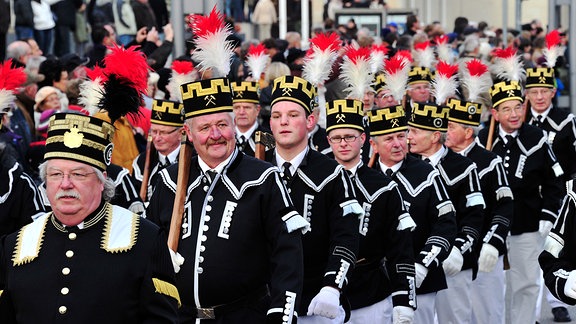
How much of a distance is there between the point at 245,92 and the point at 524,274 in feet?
10.6

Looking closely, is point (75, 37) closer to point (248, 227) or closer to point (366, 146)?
point (366, 146)

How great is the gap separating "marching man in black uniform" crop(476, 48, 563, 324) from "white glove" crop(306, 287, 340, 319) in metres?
5.14

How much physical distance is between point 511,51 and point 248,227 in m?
7.83

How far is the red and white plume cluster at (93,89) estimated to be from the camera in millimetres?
6441

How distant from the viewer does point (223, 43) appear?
25.0 feet

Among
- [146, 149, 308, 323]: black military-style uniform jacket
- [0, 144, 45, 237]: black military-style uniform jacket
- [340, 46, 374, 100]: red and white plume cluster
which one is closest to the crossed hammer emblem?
[146, 149, 308, 323]: black military-style uniform jacket

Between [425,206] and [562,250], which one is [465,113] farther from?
[562,250]

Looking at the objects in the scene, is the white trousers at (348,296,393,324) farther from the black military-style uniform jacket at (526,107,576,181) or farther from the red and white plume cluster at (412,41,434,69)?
the red and white plume cluster at (412,41,434,69)

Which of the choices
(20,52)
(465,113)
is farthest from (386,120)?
(20,52)

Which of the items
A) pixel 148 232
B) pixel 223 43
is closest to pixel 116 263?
pixel 148 232

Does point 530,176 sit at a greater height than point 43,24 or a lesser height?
lesser

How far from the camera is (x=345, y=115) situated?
9195mm

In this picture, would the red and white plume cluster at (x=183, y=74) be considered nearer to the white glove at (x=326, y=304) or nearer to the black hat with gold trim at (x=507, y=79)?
the white glove at (x=326, y=304)

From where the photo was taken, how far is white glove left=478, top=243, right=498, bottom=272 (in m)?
11.0
